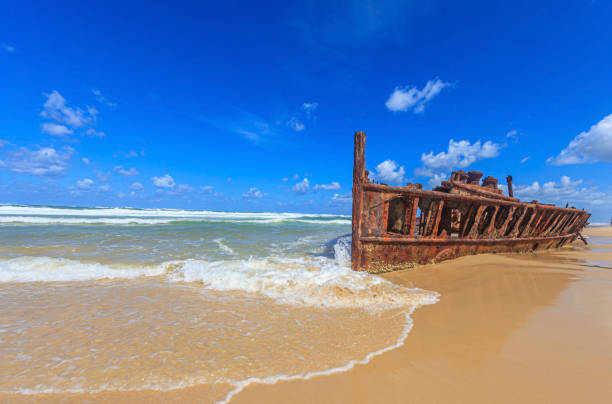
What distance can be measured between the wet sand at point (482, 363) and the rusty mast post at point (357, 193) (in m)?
1.81

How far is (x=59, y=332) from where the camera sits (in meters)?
2.53

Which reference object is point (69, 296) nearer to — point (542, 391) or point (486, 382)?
point (486, 382)

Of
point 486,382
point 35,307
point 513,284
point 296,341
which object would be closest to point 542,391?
point 486,382

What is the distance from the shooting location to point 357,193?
508cm

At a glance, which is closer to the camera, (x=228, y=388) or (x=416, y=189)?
(x=228, y=388)

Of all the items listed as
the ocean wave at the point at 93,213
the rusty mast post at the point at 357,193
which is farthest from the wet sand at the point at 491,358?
the ocean wave at the point at 93,213

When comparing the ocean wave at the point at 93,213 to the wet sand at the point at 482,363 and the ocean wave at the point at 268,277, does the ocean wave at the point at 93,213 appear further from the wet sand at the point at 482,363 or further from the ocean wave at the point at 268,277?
the wet sand at the point at 482,363

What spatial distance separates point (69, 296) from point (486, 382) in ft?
16.5

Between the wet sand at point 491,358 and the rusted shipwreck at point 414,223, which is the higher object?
the rusted shipwreck at point 414,223

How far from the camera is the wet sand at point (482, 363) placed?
1.64m

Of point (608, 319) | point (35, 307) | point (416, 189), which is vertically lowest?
point (35, 307)

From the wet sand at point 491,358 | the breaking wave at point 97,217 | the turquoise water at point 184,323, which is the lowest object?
the turquoise water at point 184,323

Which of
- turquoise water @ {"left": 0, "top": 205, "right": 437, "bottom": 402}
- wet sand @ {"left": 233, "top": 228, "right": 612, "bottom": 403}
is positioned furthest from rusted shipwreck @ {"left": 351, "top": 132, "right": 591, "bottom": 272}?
wet sand @ {"left": 233, "top": 228, "right": 612, "bottom": 403}

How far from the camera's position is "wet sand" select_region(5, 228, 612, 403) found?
1644 millimetres
